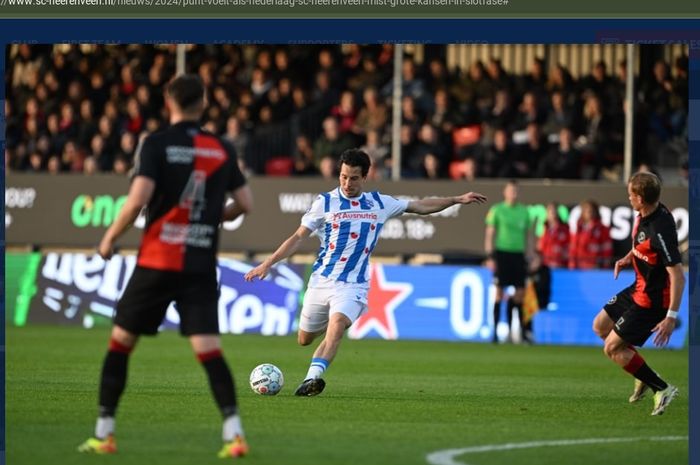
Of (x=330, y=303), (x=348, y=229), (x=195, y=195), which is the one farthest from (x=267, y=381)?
(x=195, y=195)

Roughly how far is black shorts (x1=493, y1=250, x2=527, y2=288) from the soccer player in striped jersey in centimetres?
903

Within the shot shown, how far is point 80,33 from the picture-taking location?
10.9 metres

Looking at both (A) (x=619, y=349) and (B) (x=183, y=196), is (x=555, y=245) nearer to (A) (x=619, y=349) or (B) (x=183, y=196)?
(A) (x=619, y=349)

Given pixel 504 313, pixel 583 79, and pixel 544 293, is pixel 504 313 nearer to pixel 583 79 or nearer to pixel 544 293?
pixel 544 293

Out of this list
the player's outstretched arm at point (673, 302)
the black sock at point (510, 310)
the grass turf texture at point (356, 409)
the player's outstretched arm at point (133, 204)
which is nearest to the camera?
the player's outstretched arm at point (133, 204)

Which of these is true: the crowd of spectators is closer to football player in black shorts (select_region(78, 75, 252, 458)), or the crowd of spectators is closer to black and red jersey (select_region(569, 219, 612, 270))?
black and red jersey (select_region(569, 219, 612, 270))

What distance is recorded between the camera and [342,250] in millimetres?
11938

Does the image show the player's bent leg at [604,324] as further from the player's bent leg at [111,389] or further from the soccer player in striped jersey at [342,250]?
the player's bent leg at [111,389]

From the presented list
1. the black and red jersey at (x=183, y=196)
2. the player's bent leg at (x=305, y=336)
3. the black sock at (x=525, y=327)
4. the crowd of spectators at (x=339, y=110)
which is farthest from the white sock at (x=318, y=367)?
the crowd of spectators at (x=339, y=110)

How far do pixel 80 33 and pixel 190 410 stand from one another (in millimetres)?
3139

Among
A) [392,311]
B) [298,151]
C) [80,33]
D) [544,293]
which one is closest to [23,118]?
[298,151]

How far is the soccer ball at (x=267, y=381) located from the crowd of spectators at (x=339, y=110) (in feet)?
39.4

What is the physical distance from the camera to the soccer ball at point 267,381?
38.6 feet

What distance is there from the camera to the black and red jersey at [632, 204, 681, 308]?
10805mm
